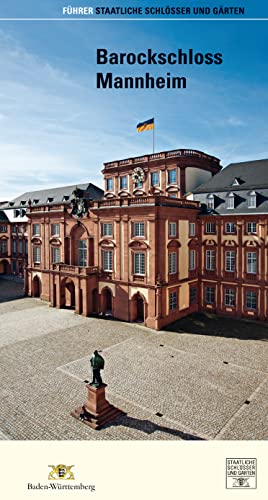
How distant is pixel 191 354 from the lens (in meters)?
21.4

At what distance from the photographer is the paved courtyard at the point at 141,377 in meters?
13.3

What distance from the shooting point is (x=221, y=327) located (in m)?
27.1

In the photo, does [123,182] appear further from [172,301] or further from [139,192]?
[172,301]

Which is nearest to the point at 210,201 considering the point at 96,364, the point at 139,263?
the point at 139,263

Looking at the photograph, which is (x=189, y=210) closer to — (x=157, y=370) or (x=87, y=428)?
(x=157, y=370)

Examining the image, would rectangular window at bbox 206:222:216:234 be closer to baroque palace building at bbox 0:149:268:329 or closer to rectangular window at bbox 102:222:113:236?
baroque palace building at bbox 0:149:268:329

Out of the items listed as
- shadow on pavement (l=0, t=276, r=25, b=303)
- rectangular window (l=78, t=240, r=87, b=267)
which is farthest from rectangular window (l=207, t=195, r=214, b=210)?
shadow on pavement (l=0, t=276, r=25, b=303)

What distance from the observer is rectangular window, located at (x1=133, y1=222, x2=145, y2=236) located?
27641mm

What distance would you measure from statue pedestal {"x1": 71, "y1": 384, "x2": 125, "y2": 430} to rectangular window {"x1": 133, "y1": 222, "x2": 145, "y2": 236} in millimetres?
15876

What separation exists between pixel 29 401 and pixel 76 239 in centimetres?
2056

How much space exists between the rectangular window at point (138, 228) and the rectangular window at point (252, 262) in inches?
391

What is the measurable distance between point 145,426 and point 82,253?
73.5 ft

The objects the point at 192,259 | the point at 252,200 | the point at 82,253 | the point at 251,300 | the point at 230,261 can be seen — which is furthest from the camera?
the point at 82,253
